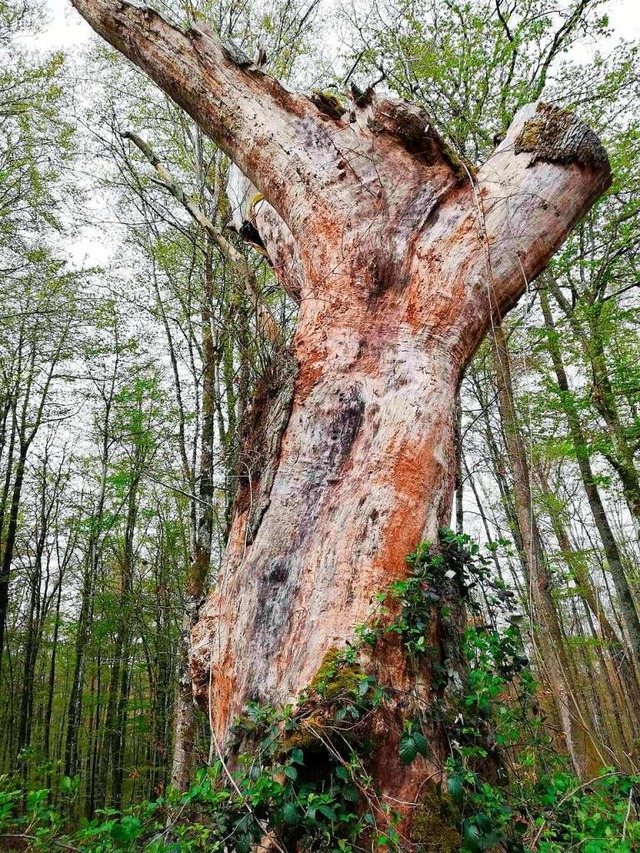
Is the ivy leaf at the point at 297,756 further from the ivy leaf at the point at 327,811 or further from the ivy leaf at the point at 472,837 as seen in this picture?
the ivy leaf at the point at 472,837

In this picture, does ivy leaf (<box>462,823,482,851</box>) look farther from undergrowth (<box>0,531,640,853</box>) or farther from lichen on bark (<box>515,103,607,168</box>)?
lichen on bark (<box>515,103,607,168</box>)

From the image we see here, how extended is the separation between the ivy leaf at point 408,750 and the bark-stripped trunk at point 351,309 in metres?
0.17

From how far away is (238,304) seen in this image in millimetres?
4246

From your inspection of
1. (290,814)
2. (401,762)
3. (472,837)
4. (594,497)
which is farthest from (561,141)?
(594,497)

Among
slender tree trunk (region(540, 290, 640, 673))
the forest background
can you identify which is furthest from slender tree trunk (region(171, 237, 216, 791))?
slender tree trunk (region(540, 290, 640, 673))

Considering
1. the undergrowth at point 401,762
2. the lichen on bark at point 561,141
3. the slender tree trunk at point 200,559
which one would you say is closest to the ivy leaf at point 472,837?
the undergrowth at point 401,762

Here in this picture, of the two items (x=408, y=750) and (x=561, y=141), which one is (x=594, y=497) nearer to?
(x=561, y=141)

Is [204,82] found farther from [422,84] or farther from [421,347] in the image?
[422,84]

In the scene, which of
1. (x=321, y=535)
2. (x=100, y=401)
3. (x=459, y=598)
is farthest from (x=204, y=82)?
(x=100, y=401)

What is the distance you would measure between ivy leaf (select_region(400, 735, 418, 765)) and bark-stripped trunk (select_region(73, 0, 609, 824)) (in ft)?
0.55

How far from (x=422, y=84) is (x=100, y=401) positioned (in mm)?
10155

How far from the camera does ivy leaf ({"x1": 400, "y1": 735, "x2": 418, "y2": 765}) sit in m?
1.73

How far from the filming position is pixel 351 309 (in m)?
2.96

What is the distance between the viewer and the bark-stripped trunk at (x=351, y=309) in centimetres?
229
